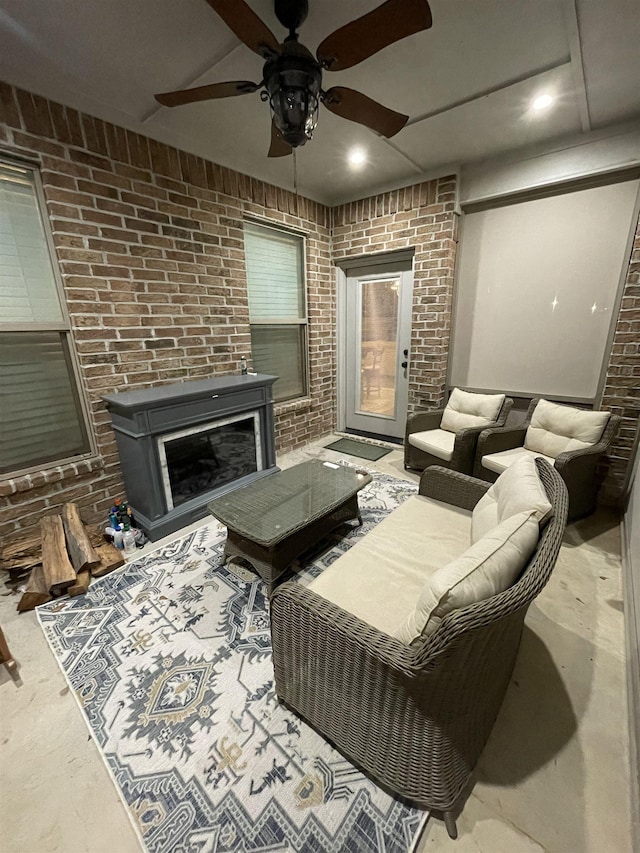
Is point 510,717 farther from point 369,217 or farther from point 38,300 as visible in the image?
point 369,217

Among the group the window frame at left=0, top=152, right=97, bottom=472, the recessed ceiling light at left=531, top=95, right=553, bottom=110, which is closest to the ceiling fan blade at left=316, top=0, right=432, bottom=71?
the recessed ceiling light at left=531, top=95, right=553, bottom=110

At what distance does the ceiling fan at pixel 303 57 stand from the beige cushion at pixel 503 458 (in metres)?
2.12

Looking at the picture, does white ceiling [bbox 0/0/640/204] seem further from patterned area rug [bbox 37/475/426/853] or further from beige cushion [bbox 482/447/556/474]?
patterned area rug [bbox 37/475/426/853]

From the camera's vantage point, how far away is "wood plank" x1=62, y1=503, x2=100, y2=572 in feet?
6.31

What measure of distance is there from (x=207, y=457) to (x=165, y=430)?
0.51 m

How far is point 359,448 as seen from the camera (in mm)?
3914

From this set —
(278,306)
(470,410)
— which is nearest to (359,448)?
(470,410)

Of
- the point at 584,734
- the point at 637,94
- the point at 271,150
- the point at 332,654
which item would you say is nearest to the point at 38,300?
the point at 271,150

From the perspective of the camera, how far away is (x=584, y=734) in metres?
1.21

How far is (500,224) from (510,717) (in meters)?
3.43

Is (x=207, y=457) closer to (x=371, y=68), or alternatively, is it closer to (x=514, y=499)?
(x=514, y=499)

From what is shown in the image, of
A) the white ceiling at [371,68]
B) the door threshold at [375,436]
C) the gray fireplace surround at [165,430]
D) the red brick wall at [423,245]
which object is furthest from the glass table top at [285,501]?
the white ceiling at [371,68]

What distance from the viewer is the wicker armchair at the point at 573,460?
219 cm

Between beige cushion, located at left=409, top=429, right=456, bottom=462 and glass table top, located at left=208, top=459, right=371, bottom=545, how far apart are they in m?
0.88
